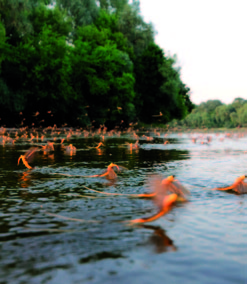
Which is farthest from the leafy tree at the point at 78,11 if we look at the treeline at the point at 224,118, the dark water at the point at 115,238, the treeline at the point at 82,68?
the dark water at the point at 115,238

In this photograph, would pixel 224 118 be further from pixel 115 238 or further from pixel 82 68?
pixel 115 238

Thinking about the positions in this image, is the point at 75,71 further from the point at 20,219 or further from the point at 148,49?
the point at 20,219

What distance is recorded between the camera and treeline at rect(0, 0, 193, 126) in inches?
2069

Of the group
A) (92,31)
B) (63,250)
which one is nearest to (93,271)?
(63,250)

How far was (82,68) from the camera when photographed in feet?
219

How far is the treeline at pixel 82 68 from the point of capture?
52.6m

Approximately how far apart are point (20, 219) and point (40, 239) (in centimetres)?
122

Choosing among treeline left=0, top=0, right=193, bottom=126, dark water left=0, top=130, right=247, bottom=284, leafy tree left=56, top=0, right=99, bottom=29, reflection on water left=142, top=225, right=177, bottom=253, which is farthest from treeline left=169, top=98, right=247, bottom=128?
reflection on water left=142, top=225, right=177, bottom=253

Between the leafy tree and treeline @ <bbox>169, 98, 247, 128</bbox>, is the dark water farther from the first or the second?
treeline @ <bbox>169, 98, 247, 128</bbox>

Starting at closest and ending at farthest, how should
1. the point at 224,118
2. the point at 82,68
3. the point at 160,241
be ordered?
the point at 160,241 → the point at 82,68 → the point at 224,118

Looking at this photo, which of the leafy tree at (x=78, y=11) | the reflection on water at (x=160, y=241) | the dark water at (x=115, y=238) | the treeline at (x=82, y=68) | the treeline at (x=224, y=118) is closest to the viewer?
the dark water at (x=115, y=238)

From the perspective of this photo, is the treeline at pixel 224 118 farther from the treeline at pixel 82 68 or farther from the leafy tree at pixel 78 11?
the leafy tree at pixel 78 11

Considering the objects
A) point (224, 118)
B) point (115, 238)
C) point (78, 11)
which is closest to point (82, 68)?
point (78, 11)

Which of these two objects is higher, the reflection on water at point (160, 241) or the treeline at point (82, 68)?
the treeline at point (82, 68)
